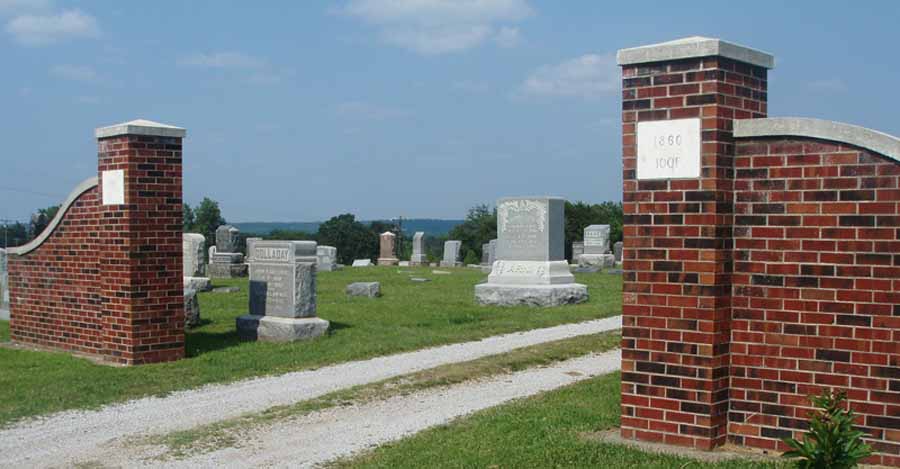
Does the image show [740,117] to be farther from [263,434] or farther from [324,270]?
[324,270]

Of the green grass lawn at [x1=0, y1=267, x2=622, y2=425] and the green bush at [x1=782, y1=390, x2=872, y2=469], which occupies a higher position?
the green bush at [x1=782, y1=390, x2=872, y2=469]

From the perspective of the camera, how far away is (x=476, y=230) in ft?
189

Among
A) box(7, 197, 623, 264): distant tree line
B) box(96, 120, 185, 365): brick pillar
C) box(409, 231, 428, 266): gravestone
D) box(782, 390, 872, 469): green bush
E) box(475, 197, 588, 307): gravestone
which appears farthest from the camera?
box(7, 197, 623, 264): distant tree line

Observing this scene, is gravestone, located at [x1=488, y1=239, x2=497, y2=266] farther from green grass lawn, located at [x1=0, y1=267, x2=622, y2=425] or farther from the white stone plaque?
the white stone plaque

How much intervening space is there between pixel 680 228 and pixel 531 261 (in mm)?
11718

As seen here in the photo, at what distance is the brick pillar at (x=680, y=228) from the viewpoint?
5.63 m

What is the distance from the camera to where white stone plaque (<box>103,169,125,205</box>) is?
406 inches

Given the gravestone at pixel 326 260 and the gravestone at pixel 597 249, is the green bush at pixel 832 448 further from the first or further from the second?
the gravestone at pixel 597 249

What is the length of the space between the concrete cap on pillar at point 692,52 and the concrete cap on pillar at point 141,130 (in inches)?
251

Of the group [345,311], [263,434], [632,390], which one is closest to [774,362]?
[632,390]

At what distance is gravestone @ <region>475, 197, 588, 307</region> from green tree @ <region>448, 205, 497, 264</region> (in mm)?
34874

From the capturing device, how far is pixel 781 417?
564 centimetres

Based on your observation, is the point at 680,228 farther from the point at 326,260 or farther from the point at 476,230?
the point at 476,230

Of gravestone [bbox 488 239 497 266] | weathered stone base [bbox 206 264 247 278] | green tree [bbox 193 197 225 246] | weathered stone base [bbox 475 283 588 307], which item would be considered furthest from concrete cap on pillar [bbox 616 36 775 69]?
green tree [bbox 193 197 225 246]
